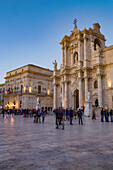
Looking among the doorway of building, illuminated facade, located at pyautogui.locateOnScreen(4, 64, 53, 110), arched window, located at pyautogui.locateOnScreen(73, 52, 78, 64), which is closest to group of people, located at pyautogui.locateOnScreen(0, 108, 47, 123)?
the doorway of building

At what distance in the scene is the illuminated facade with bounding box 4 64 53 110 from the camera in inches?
1704

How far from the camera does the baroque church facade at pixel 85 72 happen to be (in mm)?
→ 28109

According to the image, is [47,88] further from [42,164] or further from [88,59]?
[42,164]

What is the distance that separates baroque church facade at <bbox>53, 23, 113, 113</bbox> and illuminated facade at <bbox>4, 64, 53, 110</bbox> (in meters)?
8.79

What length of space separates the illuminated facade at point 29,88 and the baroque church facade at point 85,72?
8.79 m

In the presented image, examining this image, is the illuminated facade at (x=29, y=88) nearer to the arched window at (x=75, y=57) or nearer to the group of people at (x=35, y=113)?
the group of people at (x=35, y=113)

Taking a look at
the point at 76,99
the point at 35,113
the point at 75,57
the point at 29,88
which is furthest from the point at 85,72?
the point at 29,88

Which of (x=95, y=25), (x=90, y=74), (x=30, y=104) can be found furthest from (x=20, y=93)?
(x=95, y=25)

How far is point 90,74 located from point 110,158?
27906 millimetres

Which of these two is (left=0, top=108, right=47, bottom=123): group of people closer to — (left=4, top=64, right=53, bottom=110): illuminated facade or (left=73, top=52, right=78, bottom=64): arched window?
(left=4, top=64, right=53, bottom=110): illuminated facade

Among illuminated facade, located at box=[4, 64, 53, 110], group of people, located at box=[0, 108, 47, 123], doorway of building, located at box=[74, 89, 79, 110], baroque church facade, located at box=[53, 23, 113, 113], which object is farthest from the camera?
illuminated facade, located at box=[4, 64, 53, 110]

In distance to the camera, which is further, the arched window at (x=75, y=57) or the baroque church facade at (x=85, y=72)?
the arched window at (x=75, y=57)

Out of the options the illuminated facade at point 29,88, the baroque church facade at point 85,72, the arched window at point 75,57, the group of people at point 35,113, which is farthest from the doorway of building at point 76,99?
the illuminated facade at point 29,88

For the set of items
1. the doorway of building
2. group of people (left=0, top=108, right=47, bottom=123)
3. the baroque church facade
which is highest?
the baroque church facade
